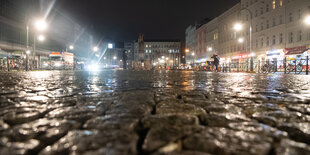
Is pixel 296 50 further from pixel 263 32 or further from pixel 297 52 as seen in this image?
pixel 263 32

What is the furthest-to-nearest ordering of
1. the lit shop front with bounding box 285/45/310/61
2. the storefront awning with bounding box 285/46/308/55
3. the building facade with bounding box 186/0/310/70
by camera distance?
1. the building facade with bounding box 186/0/310/70
2. the storefront awning with bounding box 285/46/308/55
3. the lit shop front with bounding box 285/45/310/61

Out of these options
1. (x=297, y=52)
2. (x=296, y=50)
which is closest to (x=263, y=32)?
(x=296, y=50)

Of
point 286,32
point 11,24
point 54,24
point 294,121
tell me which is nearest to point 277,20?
point 286,32

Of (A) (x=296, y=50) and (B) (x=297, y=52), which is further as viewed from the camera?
(A) (x=296, y=50)

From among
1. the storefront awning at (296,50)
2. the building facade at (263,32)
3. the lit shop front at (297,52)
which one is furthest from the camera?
the building facade at (263,32)

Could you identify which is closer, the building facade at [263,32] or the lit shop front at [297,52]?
the lit shop front at [297,52]

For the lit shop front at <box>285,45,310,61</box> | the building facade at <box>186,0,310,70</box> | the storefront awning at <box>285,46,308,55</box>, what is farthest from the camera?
the building facade at <box>186,0,310,70</box>

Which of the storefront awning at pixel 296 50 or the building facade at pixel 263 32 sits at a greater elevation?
the building facade at pixel 263 32

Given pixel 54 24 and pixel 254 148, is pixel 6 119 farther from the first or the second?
pixel 54 24

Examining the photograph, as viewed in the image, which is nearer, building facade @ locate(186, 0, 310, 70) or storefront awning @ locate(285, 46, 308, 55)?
storefront awning @ locate(285, 46, 308, 55)

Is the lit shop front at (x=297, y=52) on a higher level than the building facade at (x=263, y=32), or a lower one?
lower

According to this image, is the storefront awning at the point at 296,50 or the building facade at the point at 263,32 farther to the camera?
the building facade at the point at 263,32

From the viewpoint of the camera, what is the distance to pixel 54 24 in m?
69.8

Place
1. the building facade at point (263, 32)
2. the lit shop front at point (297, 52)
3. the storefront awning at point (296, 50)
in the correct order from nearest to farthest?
1. the lit shop front at point (297, 52)
2. the storefront awning at point (296, 50)
3. the building facade at point (263, 32)
